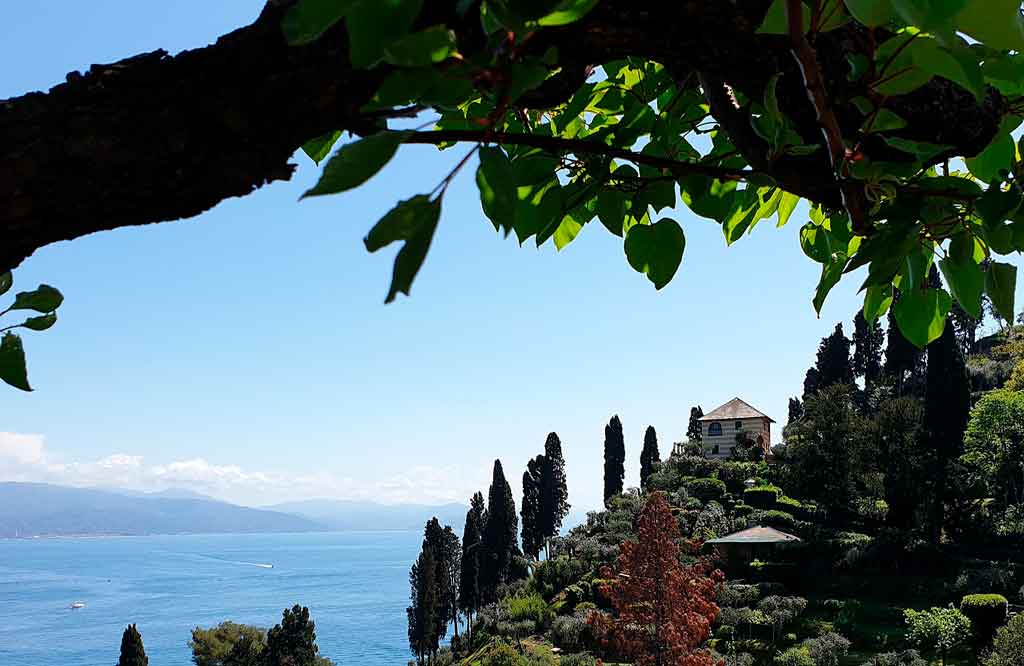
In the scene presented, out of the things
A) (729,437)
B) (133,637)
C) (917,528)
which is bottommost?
(133,637)

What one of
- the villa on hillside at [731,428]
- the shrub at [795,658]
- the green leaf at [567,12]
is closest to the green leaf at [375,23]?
the green leaf at [567,12]

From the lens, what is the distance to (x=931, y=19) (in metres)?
0.47

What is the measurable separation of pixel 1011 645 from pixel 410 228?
17.1m

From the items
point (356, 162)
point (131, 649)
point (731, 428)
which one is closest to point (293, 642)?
point (131, 649)

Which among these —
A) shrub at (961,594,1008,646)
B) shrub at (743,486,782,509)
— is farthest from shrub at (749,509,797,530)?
shrub at (961,594,1008,646)

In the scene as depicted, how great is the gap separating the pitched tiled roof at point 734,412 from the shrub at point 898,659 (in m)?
25.9

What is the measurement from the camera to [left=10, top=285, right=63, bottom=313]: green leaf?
0.84m

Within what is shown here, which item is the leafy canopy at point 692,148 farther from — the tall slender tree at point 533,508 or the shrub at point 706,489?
the tall slender tree at point 533,508

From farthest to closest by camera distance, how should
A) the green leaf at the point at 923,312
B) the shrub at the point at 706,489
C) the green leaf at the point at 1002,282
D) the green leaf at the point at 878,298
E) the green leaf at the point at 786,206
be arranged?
1. the shrub at the point at 706,489
2. the green leaf at the point at 786,206
3. the green leaf at the point at 878,298
4. the green leaf at the point at 923,312
5. the green leaf at the point at 1002,282

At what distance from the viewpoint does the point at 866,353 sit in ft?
144

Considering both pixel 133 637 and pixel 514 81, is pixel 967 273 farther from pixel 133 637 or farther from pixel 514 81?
pixel 133 637

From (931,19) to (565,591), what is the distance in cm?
2657

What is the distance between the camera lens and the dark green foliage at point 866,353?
43094mm

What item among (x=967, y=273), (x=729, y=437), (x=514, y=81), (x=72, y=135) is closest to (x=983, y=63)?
(x=967, y=273)
